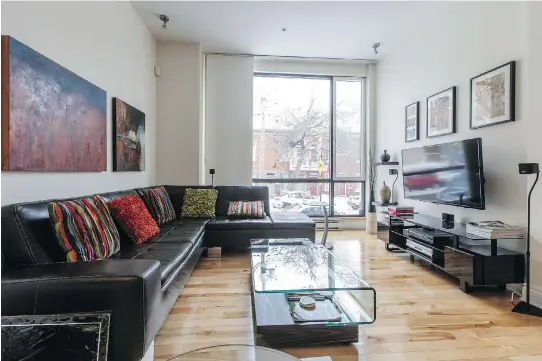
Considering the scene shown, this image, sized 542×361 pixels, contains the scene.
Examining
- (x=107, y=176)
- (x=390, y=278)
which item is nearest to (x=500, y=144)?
(x=390, y=278)

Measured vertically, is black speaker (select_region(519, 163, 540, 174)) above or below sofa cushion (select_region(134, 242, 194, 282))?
above

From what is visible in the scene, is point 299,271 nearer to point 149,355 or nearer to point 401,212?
point 149,355

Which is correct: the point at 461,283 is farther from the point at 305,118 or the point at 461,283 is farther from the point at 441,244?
the point at 305,118

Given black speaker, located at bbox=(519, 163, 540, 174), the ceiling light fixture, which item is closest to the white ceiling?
the ceiling light fixture

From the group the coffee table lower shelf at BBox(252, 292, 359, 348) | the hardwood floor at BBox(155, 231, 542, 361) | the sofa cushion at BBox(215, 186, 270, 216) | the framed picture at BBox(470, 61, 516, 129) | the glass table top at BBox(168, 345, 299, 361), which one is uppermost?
the framed picture at BBox(470, 61, 516, 129)

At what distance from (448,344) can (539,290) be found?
1098 mm

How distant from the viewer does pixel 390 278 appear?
3.12 m

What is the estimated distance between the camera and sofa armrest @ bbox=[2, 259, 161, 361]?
143 centimetres

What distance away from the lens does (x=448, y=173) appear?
332 centimetres

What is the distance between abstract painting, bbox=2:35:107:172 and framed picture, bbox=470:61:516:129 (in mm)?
3573

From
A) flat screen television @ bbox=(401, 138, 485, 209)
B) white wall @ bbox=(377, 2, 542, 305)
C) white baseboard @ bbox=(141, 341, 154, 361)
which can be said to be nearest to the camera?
white baseboard @ bbox=(141, 341, 154, 361)

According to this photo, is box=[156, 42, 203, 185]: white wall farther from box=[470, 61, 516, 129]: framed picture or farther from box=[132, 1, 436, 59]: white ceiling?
box=[470, 61, 516, 129]: framed picture

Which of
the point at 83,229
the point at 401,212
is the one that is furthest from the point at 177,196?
the point at 401,212

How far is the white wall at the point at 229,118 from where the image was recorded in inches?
206
